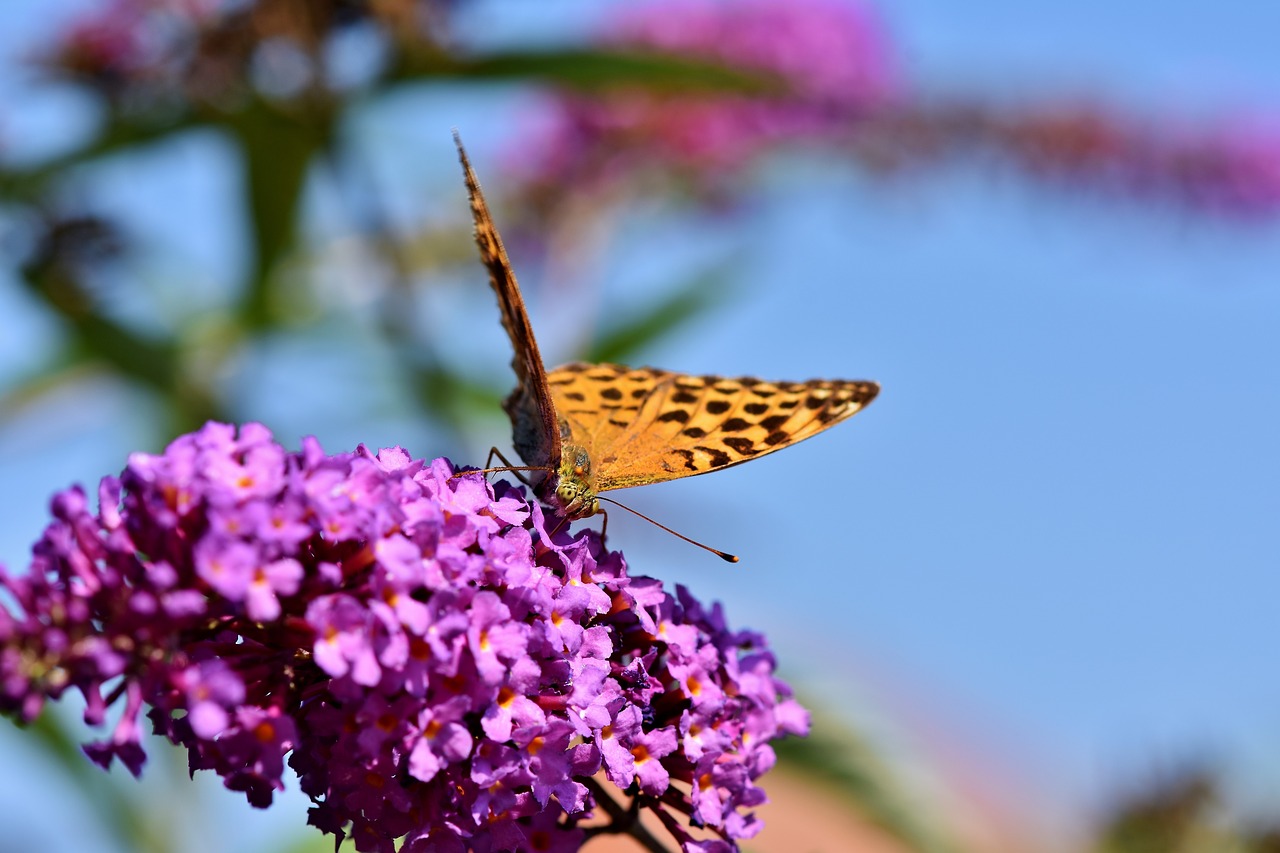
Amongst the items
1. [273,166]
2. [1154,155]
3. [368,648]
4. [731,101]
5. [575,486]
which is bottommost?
[368,648]

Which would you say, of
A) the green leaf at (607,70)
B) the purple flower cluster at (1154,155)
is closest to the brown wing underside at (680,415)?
the green leaf at (607,70)

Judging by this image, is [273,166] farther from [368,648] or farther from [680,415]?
[368,648]

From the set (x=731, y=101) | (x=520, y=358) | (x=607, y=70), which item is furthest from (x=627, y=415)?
(x=731, y=101)

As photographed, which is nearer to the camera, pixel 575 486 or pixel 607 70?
pixel 575 486

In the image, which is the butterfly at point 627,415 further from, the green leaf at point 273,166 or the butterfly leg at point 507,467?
the green leaf at point 273,166

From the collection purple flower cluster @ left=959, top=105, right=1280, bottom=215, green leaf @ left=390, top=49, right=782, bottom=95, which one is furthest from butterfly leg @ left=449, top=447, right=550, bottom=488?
purple flower cluster @ left=959, top=105, right=1280, bottom=215

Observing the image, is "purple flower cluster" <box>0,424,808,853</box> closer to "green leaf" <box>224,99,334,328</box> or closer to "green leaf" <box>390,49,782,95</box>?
"green leaf" <box>390,49,782,95</box>

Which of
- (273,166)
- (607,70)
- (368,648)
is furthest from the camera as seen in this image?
(273,166)
